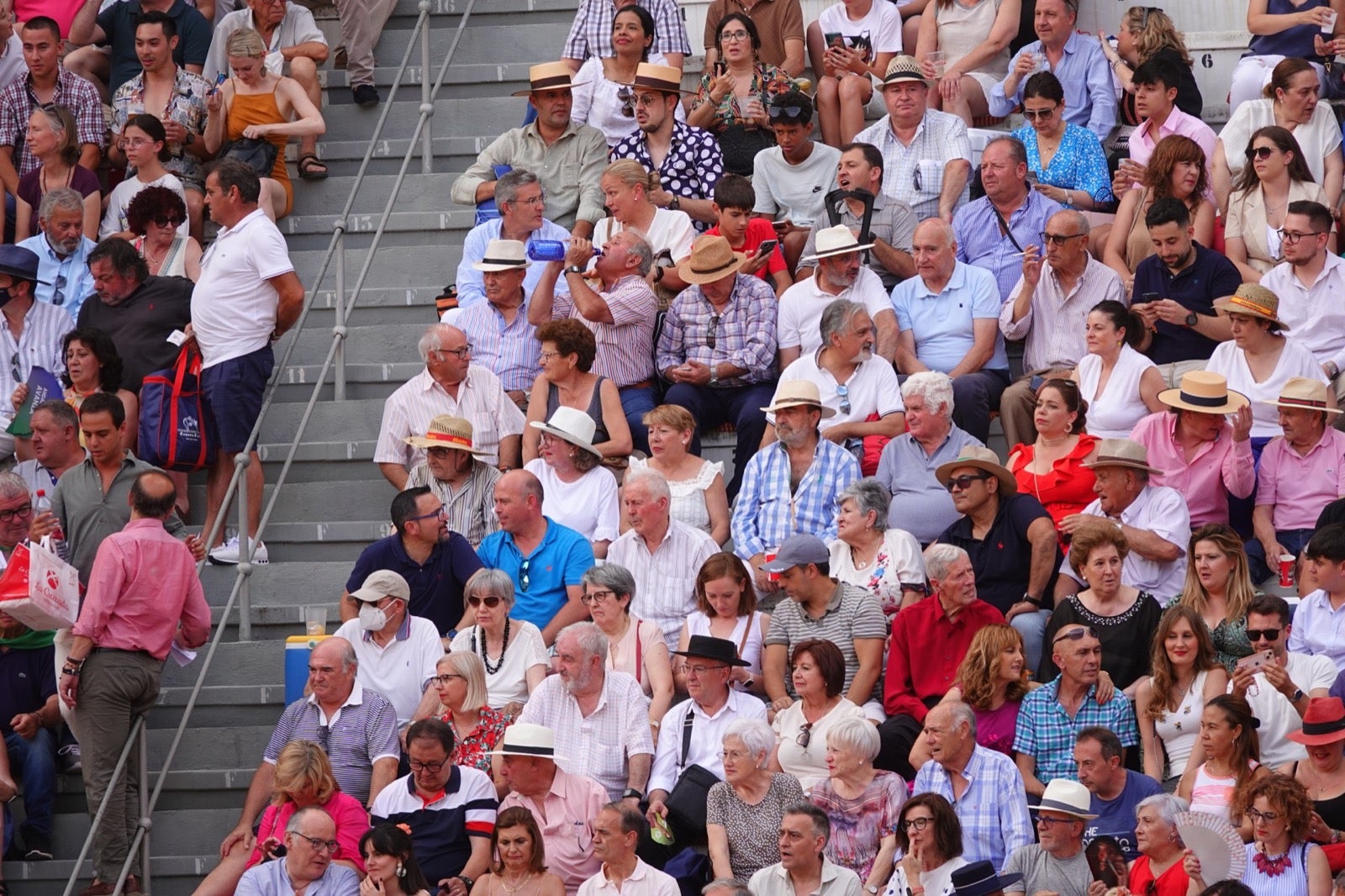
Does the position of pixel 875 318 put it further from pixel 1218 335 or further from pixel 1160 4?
pixel 1160 4

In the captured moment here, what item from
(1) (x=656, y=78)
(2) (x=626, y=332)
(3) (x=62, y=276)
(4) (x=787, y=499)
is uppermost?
(1) (x=656, y=78)

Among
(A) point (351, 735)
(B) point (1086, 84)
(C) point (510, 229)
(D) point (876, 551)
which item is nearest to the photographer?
(A) point (351, 735)

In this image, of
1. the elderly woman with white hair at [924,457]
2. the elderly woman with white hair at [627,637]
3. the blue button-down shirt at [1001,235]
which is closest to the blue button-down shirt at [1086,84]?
the blue button-down shirt at [1001,235]

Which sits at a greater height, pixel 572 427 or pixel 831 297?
pixel 831 297

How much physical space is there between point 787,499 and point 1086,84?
3.78 meters

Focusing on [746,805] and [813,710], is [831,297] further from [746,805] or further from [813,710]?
[746,805]

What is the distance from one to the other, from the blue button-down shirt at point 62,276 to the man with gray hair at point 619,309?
2510 millimetres

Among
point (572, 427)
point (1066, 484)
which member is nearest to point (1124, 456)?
point (1066, 484)

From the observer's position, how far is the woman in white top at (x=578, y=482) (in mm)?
10766

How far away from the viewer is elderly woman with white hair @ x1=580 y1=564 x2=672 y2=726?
9.93 metres

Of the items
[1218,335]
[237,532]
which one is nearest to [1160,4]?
[1218,335]

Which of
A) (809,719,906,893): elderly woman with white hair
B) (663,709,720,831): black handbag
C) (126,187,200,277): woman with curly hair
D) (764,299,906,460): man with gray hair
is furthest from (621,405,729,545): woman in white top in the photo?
(126,187,200,277): woman with curly hair

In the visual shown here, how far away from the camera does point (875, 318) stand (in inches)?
452

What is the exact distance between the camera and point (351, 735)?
9.74 meters
